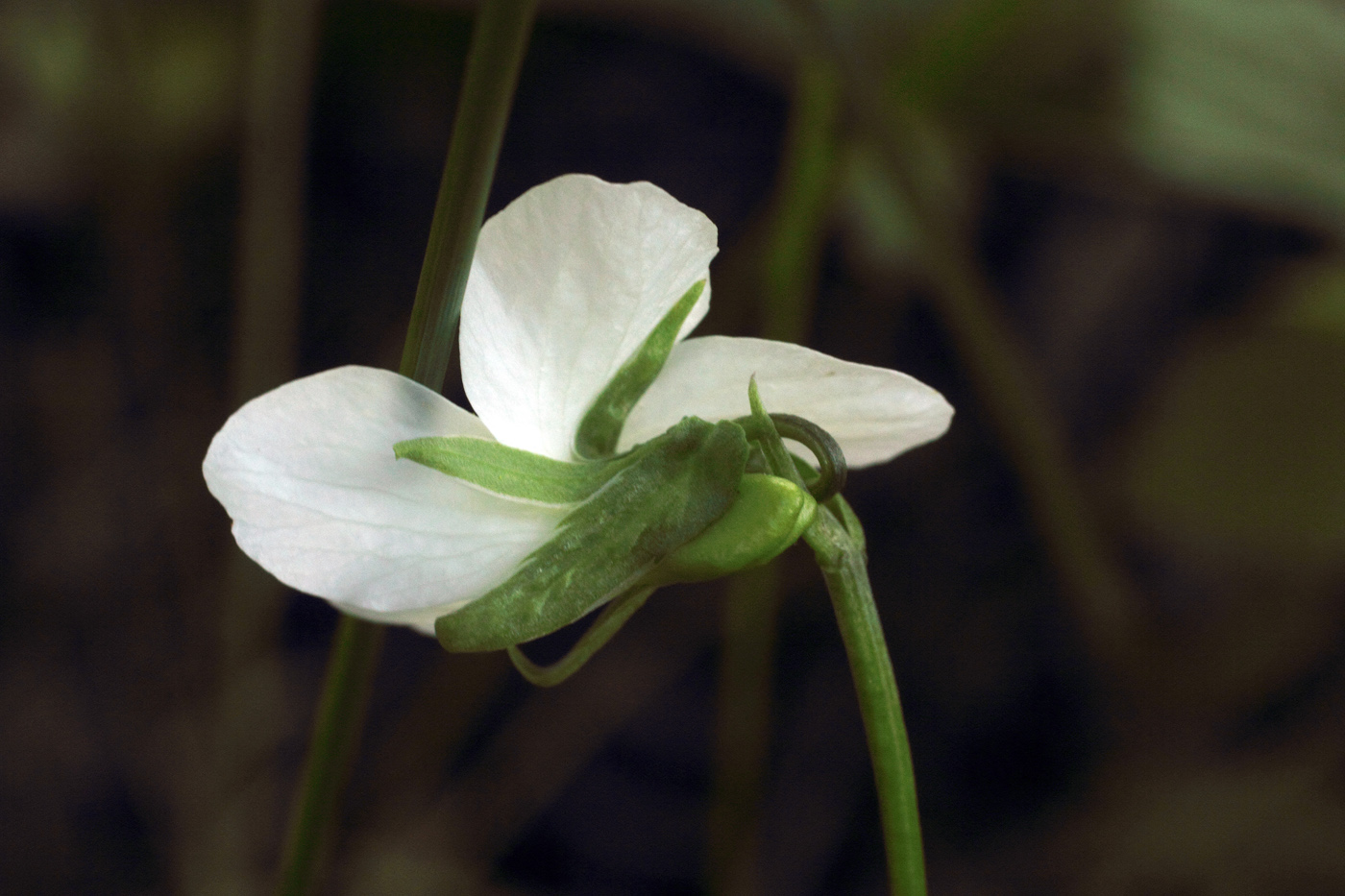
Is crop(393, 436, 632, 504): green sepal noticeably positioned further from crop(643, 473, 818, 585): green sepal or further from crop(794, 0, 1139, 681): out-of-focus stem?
crop(794, 0, 1139, 681): out-of-focus stem

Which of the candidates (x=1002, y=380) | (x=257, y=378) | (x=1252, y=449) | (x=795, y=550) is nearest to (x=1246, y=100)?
(x=1252, y=449)

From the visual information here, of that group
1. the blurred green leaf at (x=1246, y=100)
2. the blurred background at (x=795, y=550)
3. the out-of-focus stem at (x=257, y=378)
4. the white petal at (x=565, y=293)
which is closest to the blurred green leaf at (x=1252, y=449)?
the blurred background at (x=795, y=550)

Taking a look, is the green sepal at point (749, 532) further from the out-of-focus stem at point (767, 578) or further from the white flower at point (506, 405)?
the out-of-focus stem at point (767, 578)

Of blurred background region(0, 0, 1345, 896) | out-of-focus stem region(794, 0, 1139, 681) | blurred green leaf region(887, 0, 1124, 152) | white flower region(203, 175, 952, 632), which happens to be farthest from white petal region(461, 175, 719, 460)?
blurred green leaf region(887, 0, 1124, 152)

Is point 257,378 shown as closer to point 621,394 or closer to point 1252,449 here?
point 621,394

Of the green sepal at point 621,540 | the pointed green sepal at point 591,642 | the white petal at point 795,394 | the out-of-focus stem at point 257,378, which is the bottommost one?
the out-of-focus stem at point 257,378

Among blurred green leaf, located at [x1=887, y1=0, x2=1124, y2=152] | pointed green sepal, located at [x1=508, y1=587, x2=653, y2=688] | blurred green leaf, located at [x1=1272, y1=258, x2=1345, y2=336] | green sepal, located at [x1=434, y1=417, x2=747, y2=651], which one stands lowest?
pointed green sepal, located at [x1=508, y1=587, x2=653, y2=688]
